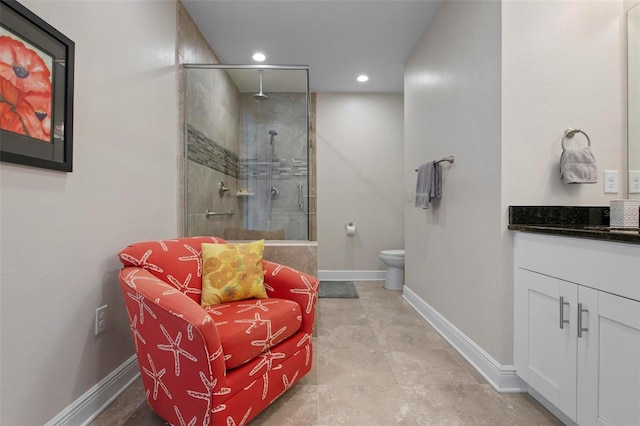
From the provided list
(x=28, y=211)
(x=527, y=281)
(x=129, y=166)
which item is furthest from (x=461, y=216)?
(x=28, y=211)

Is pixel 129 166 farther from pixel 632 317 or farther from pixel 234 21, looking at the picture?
pixel 632 317

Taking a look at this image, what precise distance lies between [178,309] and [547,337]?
63.5 inches

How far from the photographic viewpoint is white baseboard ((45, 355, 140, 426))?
1215 millimetres

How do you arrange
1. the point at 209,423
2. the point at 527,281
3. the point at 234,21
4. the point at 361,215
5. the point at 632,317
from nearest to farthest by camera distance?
the point at 632,317
the point at 209,423
the point at 527,281
the point at 234,21
the point at 361,215

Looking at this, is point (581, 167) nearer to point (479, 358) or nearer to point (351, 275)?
point (479, 358)

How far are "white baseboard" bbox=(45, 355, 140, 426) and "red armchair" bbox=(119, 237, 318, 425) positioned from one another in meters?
0.29

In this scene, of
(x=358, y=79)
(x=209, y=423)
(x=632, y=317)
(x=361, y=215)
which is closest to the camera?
(x=632, y=317)

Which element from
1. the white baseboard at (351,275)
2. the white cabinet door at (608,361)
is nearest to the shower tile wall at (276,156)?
the white baseboard at (351,275)

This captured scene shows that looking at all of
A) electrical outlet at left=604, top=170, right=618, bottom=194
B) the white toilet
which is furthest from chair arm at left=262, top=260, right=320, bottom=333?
the white toilet

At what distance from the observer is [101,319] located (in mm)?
1422

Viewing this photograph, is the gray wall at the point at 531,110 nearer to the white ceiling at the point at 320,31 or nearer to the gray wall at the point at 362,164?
the white ceiling at the point at 320,31

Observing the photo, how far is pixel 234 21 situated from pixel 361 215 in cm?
269

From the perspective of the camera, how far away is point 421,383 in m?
1.60

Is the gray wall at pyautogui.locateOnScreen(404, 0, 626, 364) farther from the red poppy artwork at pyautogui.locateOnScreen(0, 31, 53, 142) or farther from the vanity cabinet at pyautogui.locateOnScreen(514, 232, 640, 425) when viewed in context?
the red poppy artwork at pyautogui.locateOnScreen(0, 31, 53, 142)
